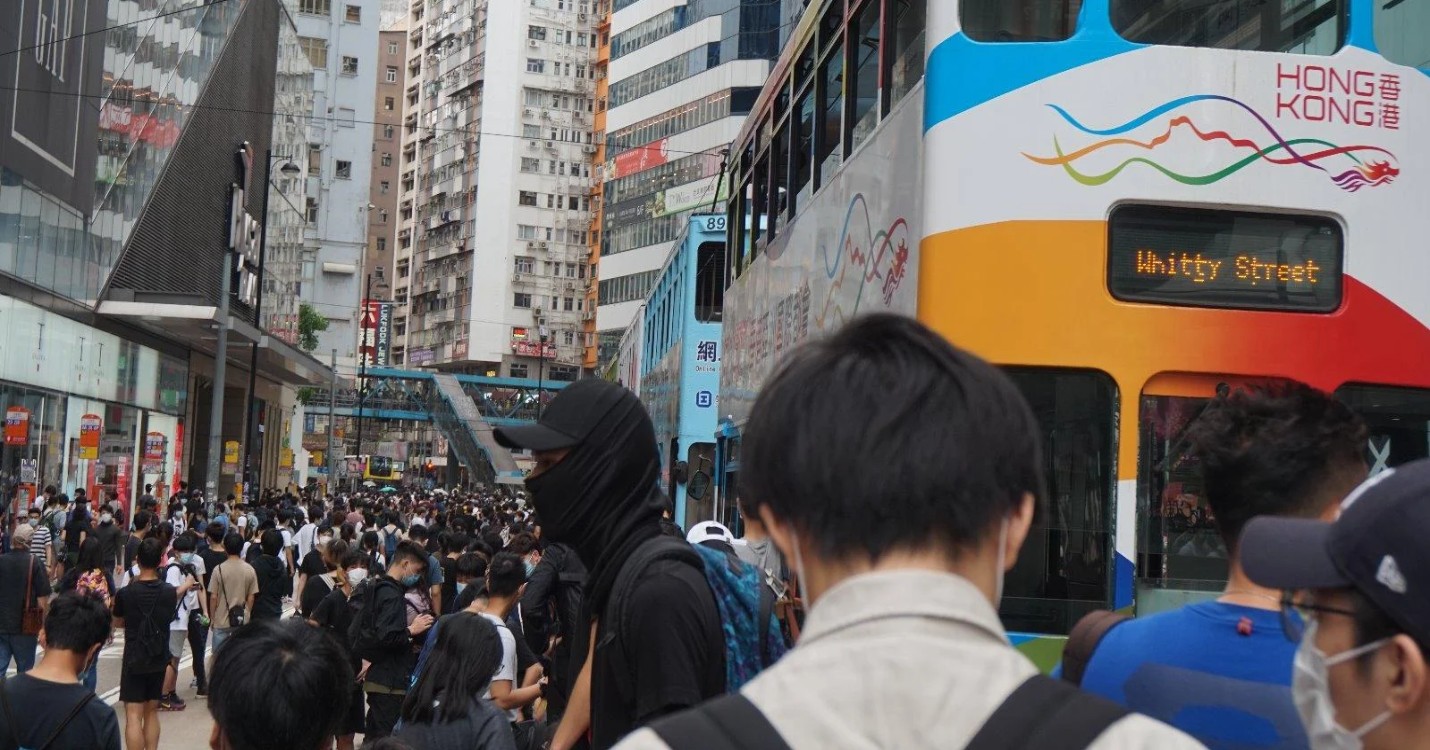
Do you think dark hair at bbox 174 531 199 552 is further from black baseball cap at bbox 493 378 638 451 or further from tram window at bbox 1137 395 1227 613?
black baseball cap at bbox 493 378 638 451

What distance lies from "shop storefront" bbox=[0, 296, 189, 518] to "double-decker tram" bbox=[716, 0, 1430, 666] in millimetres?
21697

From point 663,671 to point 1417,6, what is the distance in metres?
5.62

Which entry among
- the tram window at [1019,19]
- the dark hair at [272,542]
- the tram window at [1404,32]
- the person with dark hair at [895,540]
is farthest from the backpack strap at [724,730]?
the dark hair at [272,542]

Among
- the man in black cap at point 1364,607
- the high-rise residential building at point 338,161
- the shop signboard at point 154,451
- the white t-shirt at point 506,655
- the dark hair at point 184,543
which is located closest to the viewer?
the man in black cap at point 1364,607

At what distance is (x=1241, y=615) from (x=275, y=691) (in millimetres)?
2005

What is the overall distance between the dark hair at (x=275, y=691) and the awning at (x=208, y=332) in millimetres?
33148

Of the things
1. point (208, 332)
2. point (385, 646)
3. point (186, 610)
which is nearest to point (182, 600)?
point (186, 610)

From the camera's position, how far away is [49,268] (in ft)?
99.9

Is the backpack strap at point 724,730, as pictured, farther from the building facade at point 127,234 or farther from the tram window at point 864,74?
the building facade at point 127,234

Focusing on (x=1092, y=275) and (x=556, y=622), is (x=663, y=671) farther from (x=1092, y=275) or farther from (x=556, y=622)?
(x=556, y=622)

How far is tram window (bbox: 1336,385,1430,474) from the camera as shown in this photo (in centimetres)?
699

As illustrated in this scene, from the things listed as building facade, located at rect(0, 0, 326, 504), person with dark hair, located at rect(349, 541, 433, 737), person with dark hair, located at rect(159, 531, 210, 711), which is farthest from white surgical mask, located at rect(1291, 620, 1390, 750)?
building facade, located at rect(0, 0, 326, 504)

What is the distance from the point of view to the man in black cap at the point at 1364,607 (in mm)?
1837

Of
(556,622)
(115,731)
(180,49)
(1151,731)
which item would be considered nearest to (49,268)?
(180,49)
